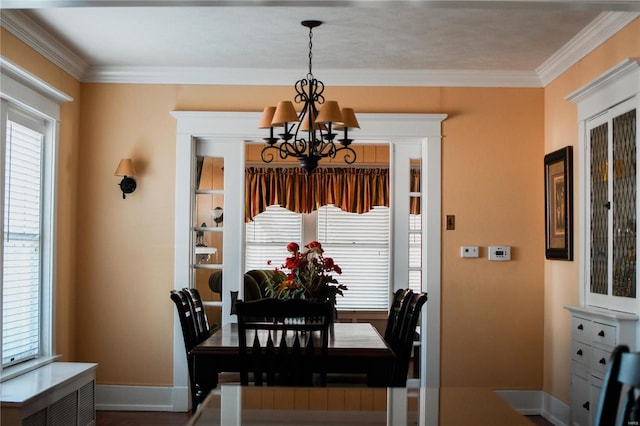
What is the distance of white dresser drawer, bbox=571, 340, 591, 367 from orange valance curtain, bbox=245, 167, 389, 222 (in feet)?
14.3

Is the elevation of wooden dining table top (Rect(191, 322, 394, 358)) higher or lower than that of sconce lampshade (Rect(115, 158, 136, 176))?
lower

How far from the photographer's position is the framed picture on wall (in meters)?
5.56

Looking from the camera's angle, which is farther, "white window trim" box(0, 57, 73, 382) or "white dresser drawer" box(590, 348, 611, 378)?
"white window trim" box(0, 57, 73, 382)

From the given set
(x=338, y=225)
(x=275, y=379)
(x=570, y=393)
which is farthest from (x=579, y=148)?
(x=338, y=225)

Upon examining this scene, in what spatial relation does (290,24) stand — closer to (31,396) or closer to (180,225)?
(180,225)

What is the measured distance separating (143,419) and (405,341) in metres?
2.40

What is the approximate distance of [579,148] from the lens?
17.6 ft

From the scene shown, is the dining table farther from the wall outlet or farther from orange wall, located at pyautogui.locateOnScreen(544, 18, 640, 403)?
the wall outlet

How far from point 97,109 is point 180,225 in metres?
1.14

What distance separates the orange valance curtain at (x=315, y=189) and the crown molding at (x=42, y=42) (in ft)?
11.0

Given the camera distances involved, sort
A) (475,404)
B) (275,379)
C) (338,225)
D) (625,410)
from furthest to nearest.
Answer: (338,225) → (275,379) → (475,404) → (625,410)

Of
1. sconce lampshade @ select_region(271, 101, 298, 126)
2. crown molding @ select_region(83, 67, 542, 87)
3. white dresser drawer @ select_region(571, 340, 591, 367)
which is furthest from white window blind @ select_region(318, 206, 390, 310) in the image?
sconce lampshade @ select_region(271, 101, 298, 126)

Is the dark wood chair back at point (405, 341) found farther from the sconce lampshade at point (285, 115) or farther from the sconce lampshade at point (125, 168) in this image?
the sconce lampshade at point (125, 168)

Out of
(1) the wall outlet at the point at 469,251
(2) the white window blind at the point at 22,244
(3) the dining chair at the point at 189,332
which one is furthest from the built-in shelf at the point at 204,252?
(1) the wall outlet at the point at 469,251
